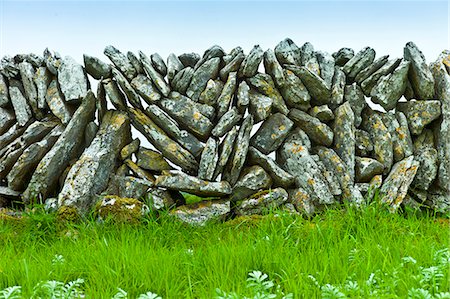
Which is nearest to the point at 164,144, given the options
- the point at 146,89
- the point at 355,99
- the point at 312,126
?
the point at 146,89

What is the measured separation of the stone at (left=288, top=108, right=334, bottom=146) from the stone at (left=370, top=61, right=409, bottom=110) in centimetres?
101

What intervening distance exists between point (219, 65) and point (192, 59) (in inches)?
20.6

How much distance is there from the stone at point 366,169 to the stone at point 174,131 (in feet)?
8.63

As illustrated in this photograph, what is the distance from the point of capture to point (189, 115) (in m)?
6.72

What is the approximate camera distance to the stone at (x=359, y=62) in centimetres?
728

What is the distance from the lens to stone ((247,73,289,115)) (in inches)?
273

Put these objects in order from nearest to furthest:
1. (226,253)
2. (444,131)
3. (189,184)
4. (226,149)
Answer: (226,253) → (189,184) → (226,149) → (444,131)

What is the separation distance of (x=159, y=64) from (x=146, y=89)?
1.67 ft

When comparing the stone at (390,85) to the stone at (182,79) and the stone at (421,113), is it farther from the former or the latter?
the stone at (182,79)

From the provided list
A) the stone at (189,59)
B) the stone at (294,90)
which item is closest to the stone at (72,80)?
the stone at (189,59)

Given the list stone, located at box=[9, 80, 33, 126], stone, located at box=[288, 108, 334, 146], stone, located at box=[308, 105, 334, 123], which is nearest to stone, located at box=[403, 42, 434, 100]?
stone, located at box=[308, 105, 334, 123]

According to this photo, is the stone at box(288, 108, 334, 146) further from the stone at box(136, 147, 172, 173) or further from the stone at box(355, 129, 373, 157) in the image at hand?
the stone at box(136, 147, 172, 173)

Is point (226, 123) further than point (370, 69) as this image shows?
No

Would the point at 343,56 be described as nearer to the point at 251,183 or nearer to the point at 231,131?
the point at 231,131
